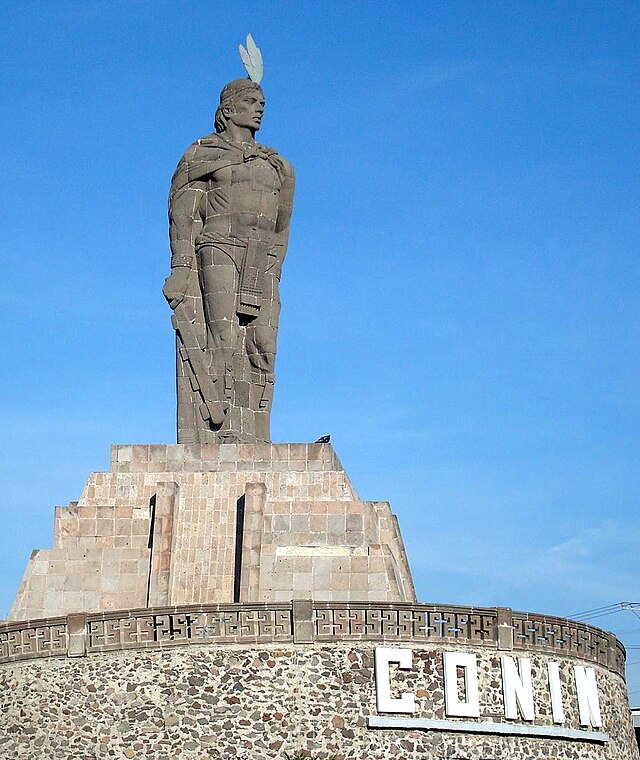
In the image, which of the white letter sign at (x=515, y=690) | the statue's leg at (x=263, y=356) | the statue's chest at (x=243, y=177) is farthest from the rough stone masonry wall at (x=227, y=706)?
the statue's chest at (x=243, y=177)

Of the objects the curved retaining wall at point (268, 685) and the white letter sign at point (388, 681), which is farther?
the white letter sign at point (388, 681)

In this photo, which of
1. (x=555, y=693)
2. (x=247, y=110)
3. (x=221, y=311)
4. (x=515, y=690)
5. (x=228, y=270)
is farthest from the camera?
(x=247, y=110)

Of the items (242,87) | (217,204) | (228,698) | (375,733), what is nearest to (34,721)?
(228,698)

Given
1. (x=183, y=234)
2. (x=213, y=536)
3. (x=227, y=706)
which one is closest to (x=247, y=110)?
(x=183, y=234)

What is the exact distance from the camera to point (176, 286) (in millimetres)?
27266

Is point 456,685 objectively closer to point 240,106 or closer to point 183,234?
point 183,234

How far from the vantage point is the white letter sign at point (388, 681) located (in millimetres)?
20922

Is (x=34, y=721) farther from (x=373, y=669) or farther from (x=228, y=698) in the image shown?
(x=373, y=669)

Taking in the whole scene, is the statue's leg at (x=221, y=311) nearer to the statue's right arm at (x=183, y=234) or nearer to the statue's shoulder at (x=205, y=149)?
the statue's right arm at (x=183, y=234)

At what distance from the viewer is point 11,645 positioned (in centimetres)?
2177

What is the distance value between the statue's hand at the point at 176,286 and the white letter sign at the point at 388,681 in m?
8.43

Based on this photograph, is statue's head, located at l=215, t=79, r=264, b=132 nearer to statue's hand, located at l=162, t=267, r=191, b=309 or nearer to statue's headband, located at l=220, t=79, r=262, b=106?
statue's headband, located at l=220, t=79, r=262, b=106

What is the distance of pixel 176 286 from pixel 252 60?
4498 millimetres

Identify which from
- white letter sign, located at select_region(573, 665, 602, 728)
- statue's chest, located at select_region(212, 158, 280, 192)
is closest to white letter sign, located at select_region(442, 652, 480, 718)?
white letter sign, located at select_region(573, 665, 602, 728)
